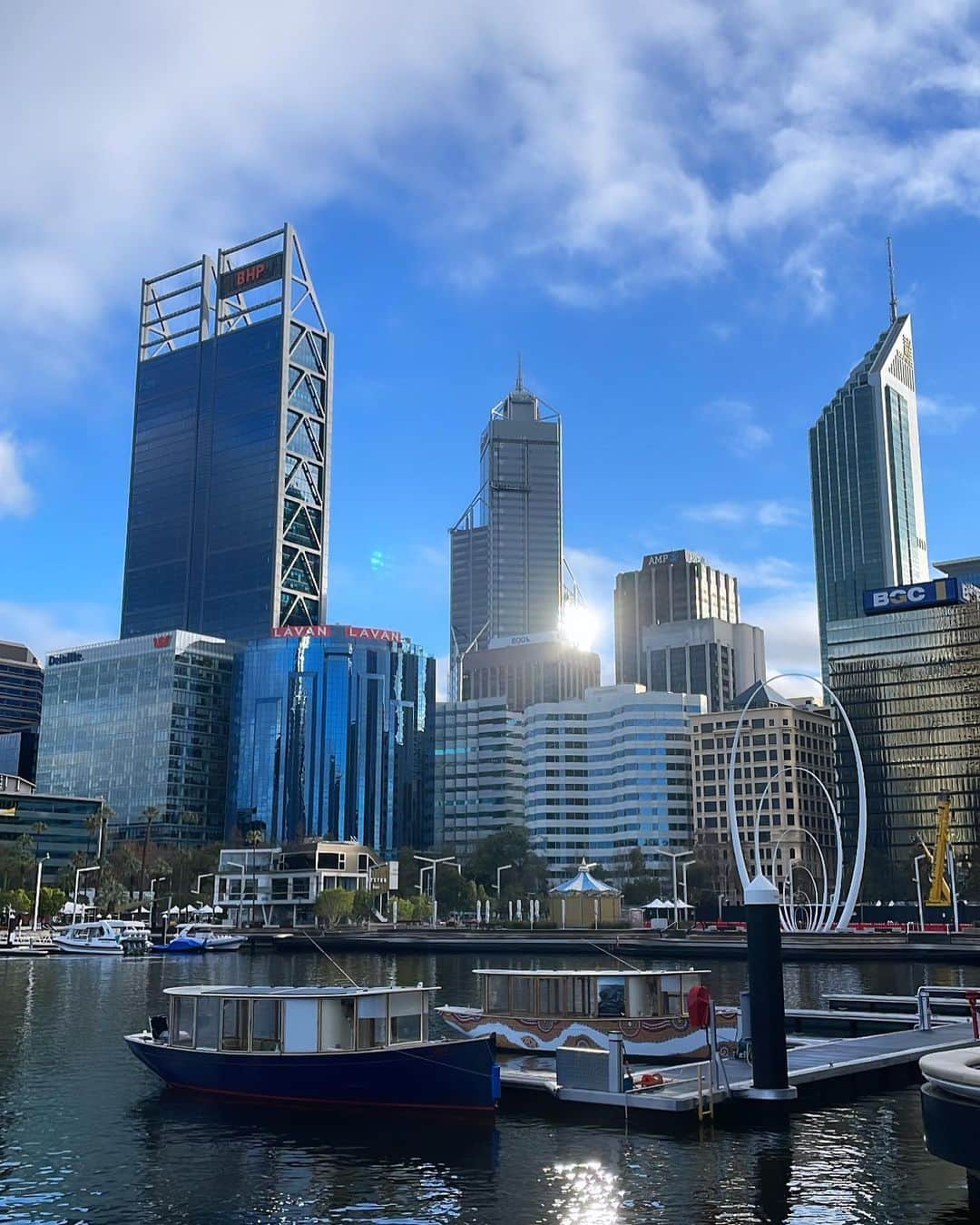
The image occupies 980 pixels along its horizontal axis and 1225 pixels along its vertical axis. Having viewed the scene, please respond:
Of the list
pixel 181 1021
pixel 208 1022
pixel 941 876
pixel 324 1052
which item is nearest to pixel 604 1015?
pixel 324 1052

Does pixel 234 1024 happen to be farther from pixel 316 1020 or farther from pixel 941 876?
pixel 941 876

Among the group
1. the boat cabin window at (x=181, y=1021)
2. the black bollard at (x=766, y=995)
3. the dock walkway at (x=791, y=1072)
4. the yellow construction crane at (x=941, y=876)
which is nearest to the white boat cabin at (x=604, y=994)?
the dock walkway at (x=791, y=1072)

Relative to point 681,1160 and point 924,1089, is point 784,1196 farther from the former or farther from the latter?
point 924,1089

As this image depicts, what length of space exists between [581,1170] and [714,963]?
293ft

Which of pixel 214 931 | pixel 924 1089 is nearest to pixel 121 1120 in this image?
pixel 924 1089

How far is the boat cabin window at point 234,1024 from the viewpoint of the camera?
139ft

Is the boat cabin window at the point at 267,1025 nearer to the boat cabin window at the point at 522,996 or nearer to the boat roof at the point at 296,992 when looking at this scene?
the boat roof at the point at 296,992

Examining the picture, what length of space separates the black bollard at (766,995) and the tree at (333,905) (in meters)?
157

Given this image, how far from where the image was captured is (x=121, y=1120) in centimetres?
4009

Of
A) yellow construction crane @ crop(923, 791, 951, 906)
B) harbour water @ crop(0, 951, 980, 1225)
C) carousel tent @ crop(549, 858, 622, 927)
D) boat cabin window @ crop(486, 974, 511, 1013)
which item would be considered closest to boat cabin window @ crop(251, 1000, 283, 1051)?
harbour water @ crop(0, 951, 980, 1225)

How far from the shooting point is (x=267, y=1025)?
138 feet

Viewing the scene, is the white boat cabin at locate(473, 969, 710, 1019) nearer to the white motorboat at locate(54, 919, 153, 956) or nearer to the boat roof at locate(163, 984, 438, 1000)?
the boat roof at locate(163, 984, 438, 1000)

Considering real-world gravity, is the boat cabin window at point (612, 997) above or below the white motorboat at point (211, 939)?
above

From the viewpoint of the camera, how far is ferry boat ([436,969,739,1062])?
150ft
